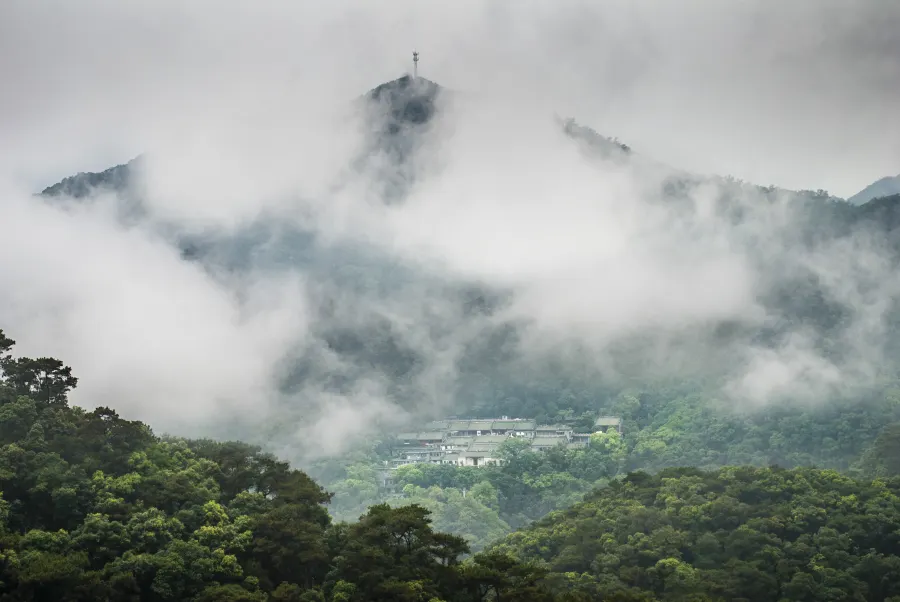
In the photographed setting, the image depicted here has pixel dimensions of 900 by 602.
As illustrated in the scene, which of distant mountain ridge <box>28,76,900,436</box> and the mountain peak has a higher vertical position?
the mountain peak

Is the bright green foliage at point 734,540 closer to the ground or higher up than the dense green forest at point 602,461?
closer to the ground

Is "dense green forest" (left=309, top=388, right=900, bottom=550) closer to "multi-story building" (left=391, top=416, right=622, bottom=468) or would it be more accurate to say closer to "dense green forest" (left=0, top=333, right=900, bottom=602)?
"multi-story building" (left=391, top=416, right=622, bottom=468)

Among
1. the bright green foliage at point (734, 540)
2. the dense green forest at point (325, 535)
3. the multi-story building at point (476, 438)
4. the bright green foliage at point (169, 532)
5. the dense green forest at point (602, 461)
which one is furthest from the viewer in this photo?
the multi-story building at point (476, 438)

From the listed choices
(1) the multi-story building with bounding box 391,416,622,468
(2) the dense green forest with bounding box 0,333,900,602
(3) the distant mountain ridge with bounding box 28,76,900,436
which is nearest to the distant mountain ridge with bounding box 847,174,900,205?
(3) the distant mountain ridge with bounding box 28,76,900,436

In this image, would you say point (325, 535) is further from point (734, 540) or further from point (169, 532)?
point (734, 540)

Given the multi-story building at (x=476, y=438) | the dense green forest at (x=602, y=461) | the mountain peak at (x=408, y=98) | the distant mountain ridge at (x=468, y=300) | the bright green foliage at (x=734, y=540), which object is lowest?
the bright green foliage at (x=734, y=540)

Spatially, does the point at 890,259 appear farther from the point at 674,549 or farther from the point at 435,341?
the point at 674,549

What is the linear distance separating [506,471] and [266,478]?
31253mm

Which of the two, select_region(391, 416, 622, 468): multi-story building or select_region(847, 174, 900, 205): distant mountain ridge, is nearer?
select_region(391, 416, 622, 468): multi-story building

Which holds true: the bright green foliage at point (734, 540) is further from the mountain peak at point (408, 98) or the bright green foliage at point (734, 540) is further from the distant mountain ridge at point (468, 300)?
the mountain peak at point (408, 98)

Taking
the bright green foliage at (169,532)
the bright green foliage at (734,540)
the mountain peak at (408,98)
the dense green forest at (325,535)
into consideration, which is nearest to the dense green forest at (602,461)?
the bright green foliage at (734,540)

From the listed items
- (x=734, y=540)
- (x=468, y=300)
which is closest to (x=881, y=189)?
(x=468, y=300)

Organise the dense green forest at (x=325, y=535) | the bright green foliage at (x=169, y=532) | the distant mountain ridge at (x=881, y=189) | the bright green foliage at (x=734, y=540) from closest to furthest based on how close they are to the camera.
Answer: the bright green foliage at (x=169, y=532), the dense green forest at (x=325, y=535), the bright green foliage at (x=734, y=540), the distant mountain ridge at (x=881, y=189)

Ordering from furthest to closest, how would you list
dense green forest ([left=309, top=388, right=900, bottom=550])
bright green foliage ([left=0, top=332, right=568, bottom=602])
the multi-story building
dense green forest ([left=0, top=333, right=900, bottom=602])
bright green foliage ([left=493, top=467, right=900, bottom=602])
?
the multi-story building < dense green forest ([left=309, top=388, right=900, bottom=550]) < bright green foliage ([left=493, top=467, right=900, bottom=602]) < dense green forest ([left=0, top=333, right=900, bottom=602]) < bright green foliage ([left=0, top=332, right=568, bottom=602])
